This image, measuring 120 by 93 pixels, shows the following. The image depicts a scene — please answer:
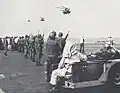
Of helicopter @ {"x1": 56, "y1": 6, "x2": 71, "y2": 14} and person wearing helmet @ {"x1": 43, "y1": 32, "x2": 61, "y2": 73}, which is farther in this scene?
person wearing helmet @ {"x1": 43, "y1": 32, "x2": 61, "y2": 73}

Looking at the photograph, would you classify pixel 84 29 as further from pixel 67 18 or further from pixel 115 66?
pixel 115 66

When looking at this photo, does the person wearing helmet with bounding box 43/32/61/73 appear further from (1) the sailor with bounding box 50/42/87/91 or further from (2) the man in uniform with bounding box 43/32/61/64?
(1) the sailor with bounding box 50/42/87/91

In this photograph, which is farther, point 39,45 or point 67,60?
point 39,45

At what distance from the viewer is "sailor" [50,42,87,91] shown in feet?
14.4

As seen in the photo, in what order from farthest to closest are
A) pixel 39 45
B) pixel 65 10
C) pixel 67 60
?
pixel 39 45, pixel 65 10, pixel 67 60

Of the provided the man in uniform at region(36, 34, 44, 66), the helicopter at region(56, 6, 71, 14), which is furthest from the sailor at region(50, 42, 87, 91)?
the man in uniform at region(36, 34, 44, 66)

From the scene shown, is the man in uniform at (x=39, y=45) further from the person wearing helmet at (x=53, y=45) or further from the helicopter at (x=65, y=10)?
the helicopter at (x=65, y=10)

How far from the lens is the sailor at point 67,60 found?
A: 4.38 m

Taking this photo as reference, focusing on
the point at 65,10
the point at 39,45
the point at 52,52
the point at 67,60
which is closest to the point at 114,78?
the point at 67,60

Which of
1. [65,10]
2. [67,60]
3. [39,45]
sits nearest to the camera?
[67,60]

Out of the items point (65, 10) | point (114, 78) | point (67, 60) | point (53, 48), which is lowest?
point (114, 78)

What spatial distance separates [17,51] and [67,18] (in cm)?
748

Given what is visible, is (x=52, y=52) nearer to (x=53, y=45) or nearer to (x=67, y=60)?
(x=53, y=45)

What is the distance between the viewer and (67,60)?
445 cm
